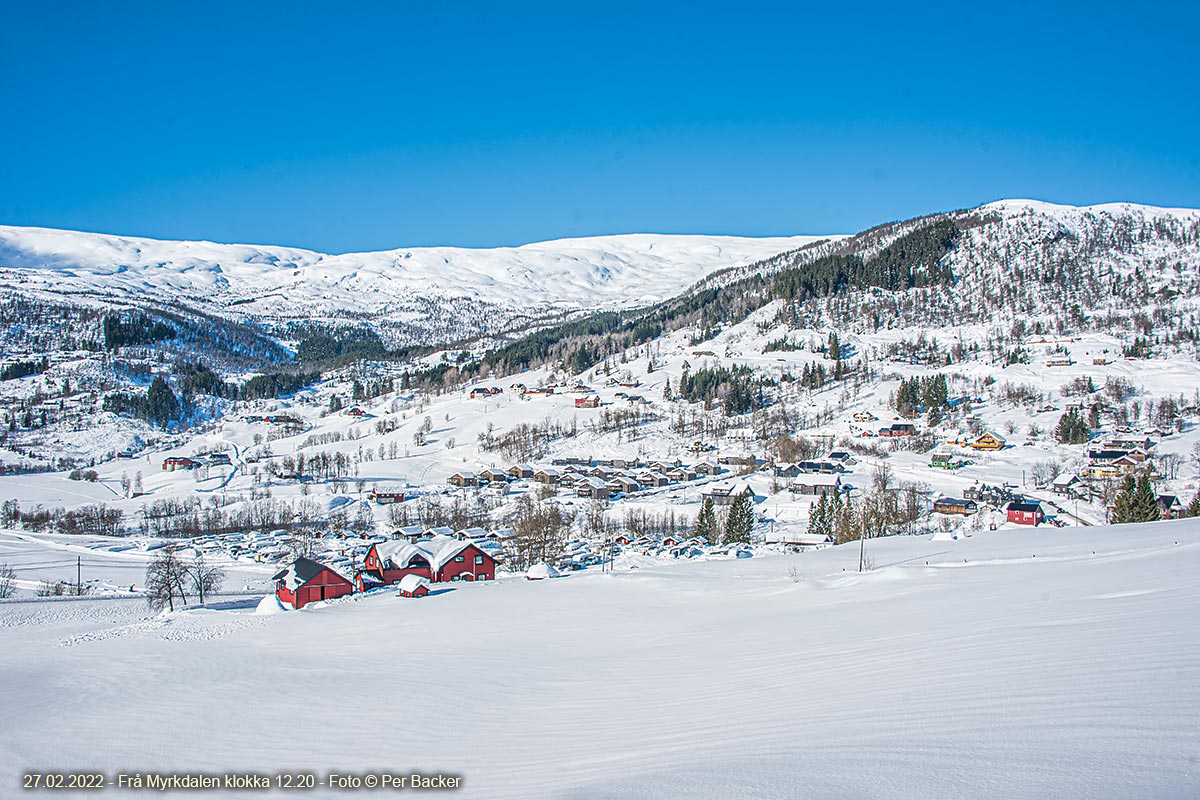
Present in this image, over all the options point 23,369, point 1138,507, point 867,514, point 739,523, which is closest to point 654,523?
point 739,523

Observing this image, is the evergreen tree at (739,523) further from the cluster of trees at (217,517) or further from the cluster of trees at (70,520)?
the cluster of trees at (70,520)

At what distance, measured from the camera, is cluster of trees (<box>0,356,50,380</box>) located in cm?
11775

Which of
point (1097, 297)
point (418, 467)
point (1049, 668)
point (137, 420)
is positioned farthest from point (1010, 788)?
point (1097, 297)

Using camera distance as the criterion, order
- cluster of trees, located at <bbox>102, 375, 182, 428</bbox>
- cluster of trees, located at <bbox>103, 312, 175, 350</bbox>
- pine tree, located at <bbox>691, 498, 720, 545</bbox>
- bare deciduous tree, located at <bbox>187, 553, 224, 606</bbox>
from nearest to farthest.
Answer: bare deciduous tree, located at <bbox>187, 553, 224, 606</bbox> < pine tree, located at <bbox>691, 498, 720, 545</bbox> < cluster of trees, located at <bbox>102, 375, 182, 428</bbox> < cluster of trees, located at <bbox>103, 312, 175, 350</bbox>

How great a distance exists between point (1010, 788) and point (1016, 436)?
69.7 meters

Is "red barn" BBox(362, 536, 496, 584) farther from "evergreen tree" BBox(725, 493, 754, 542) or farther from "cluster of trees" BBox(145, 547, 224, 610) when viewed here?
"evergreen tree" BBox(725, 493, 754, 542)

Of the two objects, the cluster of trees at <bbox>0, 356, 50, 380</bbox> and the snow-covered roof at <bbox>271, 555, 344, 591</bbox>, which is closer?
the snow-covered roof at <bbox>271, 555, 344, 591</bbox>

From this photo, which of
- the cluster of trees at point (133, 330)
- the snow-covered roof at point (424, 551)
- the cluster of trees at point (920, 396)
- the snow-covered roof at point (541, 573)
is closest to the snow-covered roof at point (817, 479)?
the snow-covered roof at point (541, 573)

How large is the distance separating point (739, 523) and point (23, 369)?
128981mm

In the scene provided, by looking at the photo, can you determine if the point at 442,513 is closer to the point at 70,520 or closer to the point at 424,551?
the point at 424,551

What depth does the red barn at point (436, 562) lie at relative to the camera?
99.1ft

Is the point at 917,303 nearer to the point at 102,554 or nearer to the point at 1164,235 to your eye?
the point at 1164,235

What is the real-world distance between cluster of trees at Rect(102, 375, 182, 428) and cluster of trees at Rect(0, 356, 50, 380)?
21.9 m

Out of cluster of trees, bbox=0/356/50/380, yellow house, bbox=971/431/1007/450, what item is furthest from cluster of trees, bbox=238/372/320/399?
yellow house, bbox=971/431/1007/450
